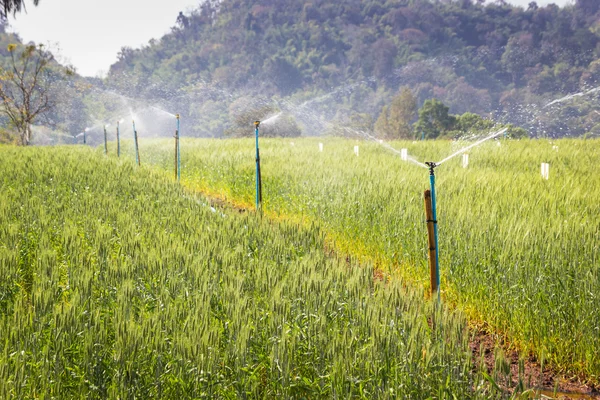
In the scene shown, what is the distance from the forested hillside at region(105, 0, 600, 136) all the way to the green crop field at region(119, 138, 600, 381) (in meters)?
56.0

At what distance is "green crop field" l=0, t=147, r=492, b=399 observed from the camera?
102 inches

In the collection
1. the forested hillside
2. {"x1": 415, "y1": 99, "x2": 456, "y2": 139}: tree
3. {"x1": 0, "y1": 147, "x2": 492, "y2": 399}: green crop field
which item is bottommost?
{"x1": 0, "y1": 147, "x2": 492, "y2": 399}: green crop field

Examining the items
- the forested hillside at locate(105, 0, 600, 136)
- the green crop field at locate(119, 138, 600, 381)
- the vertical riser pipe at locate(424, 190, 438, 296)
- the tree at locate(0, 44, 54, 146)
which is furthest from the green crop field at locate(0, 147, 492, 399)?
the forested hillside at locate(105, 0, 600, 136)

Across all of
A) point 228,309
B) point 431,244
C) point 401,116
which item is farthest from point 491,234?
point 401,116

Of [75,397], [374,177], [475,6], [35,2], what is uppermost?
[475,6]

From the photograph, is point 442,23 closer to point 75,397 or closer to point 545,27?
point 545,27

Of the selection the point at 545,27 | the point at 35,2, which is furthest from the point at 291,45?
the point at 35,2

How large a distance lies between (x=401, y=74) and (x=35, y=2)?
260 ft

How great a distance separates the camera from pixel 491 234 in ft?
15.6

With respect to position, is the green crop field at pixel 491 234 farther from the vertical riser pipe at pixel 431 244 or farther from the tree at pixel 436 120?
the tree at pixel 436 120

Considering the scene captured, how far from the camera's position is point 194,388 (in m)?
2.50

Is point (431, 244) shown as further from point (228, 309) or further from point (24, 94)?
point (24, 94)

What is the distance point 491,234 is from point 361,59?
94.4 metres

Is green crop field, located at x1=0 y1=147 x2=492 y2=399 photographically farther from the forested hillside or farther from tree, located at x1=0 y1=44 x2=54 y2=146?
the forested hillside
